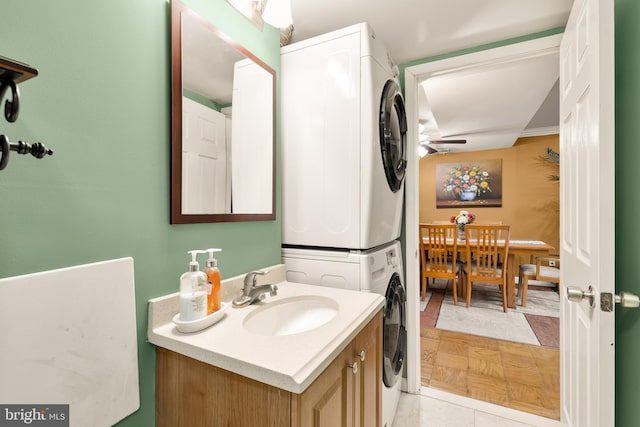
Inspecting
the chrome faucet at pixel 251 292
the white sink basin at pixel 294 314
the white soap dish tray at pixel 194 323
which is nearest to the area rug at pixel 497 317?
the white sink basin at pixel 294 314

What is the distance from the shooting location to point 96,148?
779 millimetres

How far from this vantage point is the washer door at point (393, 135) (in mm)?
1503

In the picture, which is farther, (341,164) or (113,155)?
(341,164)

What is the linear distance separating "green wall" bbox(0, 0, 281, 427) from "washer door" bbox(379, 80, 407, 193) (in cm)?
95

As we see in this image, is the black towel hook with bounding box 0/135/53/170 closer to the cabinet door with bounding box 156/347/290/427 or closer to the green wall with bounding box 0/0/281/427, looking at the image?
the green wall with bounding box 0/0/281/427

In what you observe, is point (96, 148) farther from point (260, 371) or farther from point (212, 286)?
point (260, 371)

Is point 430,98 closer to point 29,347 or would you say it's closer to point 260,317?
point 260,317

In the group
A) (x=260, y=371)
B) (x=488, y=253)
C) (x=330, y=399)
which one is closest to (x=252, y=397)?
(x=260, y=371)

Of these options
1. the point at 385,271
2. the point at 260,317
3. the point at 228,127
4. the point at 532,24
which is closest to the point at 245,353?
the point at 260,317

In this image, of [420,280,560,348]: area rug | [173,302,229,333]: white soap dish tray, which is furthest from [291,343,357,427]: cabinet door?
[420,280,560,348]: area rug

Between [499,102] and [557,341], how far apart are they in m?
2.52

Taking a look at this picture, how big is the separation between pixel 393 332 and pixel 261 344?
3.64 ft

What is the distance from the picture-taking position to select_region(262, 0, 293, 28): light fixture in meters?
1.16

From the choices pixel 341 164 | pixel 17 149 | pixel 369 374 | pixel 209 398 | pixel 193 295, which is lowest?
pixel 369 374
